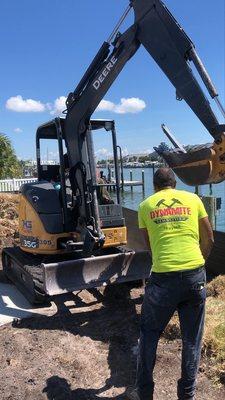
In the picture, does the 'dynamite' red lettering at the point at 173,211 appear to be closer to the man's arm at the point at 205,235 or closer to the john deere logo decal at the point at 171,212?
the john deere logo decal at the point at 171,212

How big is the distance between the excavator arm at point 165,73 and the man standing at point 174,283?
165 cm

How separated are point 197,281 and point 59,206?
4.04 meters

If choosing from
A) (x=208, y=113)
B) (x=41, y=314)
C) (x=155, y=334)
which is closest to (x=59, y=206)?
(x=41, y=314)

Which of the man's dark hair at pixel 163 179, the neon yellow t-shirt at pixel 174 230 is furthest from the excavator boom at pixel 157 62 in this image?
the neon yellow t-shirt at pixel 174 230

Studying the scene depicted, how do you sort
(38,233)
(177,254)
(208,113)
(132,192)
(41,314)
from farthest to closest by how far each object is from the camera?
(132,192), (38,233), (41,314), (208,113), (177,254)

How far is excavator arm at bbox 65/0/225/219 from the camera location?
18.1 feet

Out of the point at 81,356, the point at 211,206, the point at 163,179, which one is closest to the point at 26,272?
the point at 81,356

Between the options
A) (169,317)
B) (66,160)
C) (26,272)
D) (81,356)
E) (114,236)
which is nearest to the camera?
(169,317)

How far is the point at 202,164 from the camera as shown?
5.44 metres

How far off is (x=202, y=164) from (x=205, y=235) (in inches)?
62.2

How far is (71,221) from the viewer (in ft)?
24.4

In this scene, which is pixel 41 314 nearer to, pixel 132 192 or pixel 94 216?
pixel 94 216

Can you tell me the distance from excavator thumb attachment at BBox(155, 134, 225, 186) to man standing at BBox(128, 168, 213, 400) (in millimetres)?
1506

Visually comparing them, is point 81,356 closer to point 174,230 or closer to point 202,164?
point 174,230
